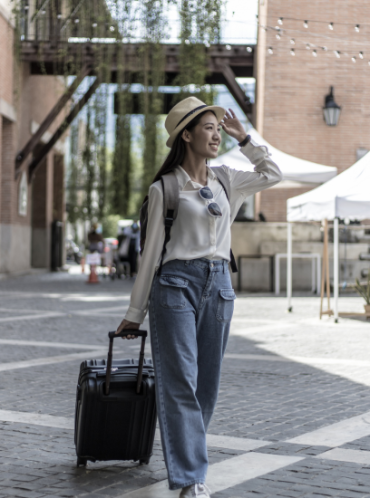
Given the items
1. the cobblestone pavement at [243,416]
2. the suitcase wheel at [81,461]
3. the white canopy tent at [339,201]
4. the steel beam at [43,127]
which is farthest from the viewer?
the steel beam at [43,127]

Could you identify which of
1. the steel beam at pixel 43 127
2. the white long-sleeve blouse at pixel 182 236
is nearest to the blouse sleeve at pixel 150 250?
the white long-sleeve blouse at pixel 182 236

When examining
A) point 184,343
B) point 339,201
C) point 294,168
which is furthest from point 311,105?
point 184,343

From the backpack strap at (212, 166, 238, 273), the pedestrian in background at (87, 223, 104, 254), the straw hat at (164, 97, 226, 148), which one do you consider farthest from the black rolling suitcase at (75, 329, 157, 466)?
the pedestrian in background at (87, 223, 104, 254)

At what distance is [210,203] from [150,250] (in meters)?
0.34

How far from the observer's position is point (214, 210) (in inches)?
145

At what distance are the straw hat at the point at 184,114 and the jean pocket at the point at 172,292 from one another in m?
0.65

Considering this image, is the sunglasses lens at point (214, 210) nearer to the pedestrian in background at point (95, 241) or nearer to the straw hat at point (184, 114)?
the straw hat at point (184, 114)

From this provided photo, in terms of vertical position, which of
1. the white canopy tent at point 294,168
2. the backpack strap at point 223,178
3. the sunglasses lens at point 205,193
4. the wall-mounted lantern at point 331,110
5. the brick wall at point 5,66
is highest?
the brick wall at point 5,66

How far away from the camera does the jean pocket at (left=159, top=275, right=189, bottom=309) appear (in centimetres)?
359

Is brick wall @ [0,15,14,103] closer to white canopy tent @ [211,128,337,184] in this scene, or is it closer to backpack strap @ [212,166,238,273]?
white canopy tent @ [211,128,337,184]

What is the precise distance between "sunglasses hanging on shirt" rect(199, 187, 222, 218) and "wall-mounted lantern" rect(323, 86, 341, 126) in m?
17.2

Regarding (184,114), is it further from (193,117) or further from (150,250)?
(150,250)

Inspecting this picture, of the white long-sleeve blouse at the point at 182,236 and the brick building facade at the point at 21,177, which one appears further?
the brick building facade at the point at 21,177

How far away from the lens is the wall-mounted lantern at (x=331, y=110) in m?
20.3
